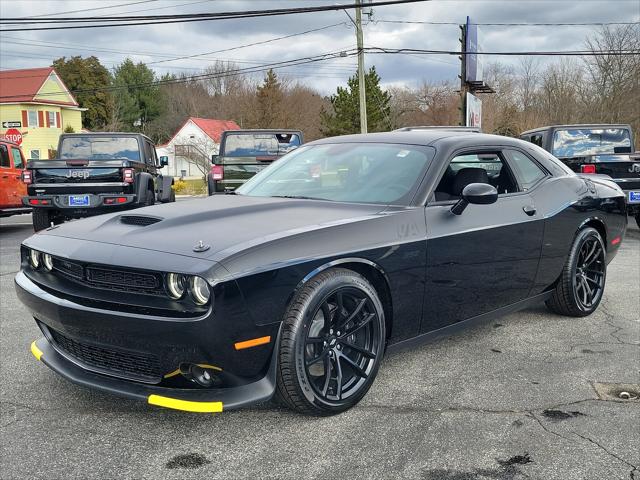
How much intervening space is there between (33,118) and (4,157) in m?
39.6

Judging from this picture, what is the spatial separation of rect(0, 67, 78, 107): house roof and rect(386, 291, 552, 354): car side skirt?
5038 cm

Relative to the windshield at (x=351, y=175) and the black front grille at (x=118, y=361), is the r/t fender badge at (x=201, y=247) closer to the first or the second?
the black front grille at (x=118, y=361)

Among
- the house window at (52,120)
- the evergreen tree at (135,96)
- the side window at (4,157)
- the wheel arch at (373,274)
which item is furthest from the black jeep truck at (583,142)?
the evergreen tree at (135,96)

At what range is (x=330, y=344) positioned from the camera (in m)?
3.06

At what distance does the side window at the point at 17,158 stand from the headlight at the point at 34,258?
1122 cm

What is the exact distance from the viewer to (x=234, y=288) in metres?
2.62

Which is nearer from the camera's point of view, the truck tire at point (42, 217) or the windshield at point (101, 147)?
the truck tire at point (42, 217)

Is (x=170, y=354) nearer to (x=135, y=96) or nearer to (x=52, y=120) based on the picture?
(x=52, y=120)

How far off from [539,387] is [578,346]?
961 mm

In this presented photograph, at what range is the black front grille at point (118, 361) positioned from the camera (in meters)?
2.76

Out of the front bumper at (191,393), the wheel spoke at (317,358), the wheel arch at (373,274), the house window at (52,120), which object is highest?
the house window at (52,120)

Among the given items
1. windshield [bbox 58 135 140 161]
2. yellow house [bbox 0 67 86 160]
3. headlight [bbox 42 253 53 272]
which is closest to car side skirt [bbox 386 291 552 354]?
headlight [bbox 42 253 53 272]

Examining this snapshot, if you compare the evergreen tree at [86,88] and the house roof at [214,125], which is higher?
the evergreen tree at [86,88]

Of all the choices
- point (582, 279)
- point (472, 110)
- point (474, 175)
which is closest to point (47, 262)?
point (474, 175)
